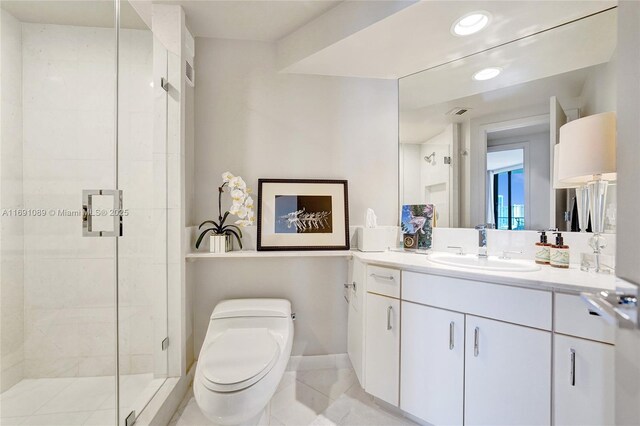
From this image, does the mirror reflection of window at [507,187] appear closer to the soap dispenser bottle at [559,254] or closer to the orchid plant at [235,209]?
the soap dispenser bottle at [559,254]

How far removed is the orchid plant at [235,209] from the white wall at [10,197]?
0.81m

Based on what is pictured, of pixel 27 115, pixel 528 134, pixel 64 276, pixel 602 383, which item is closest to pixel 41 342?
pixel 64 276

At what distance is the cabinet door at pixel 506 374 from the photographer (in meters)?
1.06

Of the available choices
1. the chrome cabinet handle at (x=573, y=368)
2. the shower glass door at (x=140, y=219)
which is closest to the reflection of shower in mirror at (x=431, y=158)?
the chrome cabinet handle at (x=573, y=368)

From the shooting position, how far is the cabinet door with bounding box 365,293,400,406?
1409 millimetres

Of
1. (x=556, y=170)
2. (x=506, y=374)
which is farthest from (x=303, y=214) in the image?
(x=556, y=170)

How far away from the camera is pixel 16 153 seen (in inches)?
41.6

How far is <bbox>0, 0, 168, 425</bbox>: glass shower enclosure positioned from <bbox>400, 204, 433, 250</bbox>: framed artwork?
65.5 inches

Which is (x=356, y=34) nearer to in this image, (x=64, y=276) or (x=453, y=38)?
(x=453, y=38)

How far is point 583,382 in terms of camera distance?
39.0 inches

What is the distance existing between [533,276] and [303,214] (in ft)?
4.26

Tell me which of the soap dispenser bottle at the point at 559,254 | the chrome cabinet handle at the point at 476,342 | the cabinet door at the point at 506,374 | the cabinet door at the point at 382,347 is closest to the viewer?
the cabinet door at the point at 506,374

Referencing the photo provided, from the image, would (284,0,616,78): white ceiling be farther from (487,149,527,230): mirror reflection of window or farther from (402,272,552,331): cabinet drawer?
(402,272,552,331): cabinet drawer

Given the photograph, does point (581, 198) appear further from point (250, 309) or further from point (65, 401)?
point (65, 401)
